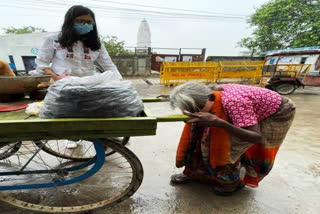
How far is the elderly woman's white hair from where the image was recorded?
129 centimetres

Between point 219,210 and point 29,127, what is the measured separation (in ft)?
5.55

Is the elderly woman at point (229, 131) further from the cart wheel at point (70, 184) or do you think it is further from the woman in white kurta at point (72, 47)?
the woman in white kurta at point (72, 47)

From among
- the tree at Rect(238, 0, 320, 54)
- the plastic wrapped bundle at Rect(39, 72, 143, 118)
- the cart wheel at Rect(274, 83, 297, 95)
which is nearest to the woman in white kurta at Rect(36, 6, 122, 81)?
the plastic wrapped bundle at Rect(39, 72, 143, 118)

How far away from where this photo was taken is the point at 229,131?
1.28 metres

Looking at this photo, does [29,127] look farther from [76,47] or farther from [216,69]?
[216,69]

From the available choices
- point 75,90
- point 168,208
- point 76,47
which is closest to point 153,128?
point 75,90

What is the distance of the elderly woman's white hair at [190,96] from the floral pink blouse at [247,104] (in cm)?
19

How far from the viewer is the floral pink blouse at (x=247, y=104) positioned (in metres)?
1.30

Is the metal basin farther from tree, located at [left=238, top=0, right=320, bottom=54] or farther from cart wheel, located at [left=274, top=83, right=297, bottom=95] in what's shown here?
tree, located at [left=238, top=0, right=320, bottom=54]

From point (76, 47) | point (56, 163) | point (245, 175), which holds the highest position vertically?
point (76, 47)

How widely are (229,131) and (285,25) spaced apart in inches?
726

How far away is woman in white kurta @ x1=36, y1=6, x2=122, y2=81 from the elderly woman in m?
1.08

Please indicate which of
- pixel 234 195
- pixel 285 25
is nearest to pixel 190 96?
pixel 234 195

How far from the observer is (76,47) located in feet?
5.92
